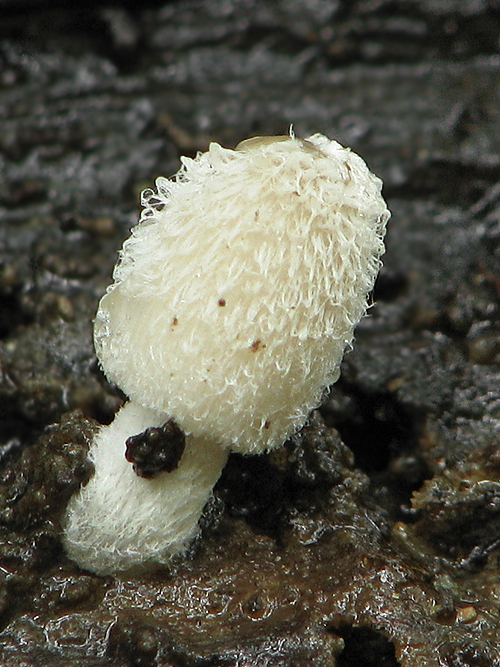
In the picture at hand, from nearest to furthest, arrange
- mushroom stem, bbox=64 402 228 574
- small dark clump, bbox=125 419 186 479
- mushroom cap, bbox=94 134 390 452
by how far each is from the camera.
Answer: mushroom cap, bbox=94 134 390 452 → small dark clump, bbox=125 419 186 479 → mushroom stem, bbox=64 402 228 574

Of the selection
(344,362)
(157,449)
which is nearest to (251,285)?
(157,449)

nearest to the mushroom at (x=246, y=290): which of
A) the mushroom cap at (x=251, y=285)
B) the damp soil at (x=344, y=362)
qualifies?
the mushroom cap at (x=251, y=285)

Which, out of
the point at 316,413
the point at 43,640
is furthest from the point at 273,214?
Result: the point at 43,640

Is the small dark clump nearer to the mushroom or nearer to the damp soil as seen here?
the mushroom

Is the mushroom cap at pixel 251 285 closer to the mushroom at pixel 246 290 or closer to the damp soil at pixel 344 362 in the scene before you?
the mushroom at pixel 246 290

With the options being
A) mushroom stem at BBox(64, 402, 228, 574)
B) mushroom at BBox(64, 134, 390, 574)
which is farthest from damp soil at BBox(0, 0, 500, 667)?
mushroom at BBox(64, 134, 390, 574)

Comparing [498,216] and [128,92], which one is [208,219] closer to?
[498,216]
